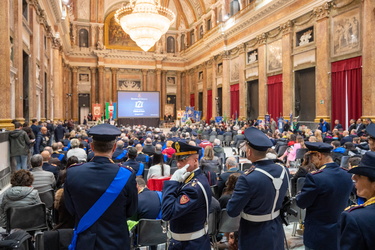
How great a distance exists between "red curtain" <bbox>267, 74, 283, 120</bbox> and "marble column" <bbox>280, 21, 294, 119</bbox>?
72cm

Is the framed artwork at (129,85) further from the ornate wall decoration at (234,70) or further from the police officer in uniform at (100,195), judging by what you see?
the police officer in uniform at (100,195)

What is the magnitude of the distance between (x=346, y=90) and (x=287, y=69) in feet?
13.8

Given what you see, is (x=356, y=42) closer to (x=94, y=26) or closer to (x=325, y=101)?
(x=325, y=101)

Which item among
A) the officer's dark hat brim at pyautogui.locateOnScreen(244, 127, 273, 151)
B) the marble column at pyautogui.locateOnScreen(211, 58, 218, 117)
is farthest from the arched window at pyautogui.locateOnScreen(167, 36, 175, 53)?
the officer's dark hat brim at pyautogui.locateOnScreen(244, 127, 273, 151)

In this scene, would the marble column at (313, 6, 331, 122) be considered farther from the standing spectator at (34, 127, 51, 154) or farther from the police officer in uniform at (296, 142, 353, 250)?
the police officer in uniform at (296, 142, 353, 250)

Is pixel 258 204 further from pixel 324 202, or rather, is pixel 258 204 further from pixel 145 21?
pixel 145 21

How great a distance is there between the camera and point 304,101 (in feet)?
57.1

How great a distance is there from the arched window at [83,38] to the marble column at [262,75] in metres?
19.2

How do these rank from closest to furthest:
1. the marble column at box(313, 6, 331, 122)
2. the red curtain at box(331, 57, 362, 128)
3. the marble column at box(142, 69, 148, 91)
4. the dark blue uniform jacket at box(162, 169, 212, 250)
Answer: the dark blue uniform jacket at box(162, 169, 212, 250) → the red curtain at box(331, 57, 362, 128) → the marble column at box(313, 6, 331, 122) → the marble column at box(142, 69, 148, 91)

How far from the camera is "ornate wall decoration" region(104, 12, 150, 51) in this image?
33.2 m

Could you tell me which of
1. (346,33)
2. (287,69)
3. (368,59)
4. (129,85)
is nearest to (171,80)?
(129,85)

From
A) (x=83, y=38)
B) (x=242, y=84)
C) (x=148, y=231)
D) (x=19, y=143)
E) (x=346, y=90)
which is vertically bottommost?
(x=148, y=231)

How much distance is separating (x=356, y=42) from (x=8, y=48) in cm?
1297

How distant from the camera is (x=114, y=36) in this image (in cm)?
3353
